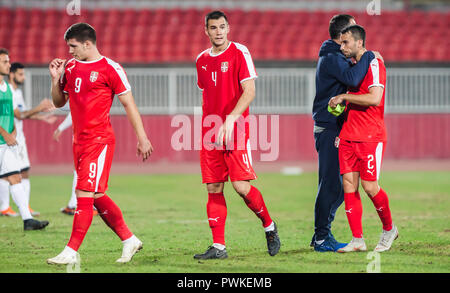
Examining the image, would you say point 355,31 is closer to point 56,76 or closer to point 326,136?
point 326,136

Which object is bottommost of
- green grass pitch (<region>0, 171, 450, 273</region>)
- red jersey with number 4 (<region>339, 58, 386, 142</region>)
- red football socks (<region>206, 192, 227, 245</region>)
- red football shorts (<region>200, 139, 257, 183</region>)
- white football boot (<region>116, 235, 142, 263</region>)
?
green grass pitch (<region>0, 171, 450, 273</region>)

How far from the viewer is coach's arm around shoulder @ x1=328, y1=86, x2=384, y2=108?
Answer: 651 centimetres

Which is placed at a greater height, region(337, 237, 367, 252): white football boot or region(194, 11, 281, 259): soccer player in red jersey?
region(194, 11, 281, 259): soccer player in red jersey

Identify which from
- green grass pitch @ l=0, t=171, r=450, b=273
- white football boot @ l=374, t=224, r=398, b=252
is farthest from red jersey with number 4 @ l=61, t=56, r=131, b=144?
white football boot @ l=374, t=224, r=398, b=252

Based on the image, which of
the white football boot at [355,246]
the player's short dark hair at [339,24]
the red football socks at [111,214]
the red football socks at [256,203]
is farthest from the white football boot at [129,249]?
the player's short dark hair at [339,24]

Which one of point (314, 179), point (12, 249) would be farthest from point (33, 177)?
point (12, 249)

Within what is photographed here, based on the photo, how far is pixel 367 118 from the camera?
6762 mm

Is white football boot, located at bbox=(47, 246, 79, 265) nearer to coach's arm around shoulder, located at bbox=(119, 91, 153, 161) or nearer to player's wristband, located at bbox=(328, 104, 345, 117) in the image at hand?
coach's arm around shoulder, located at bbox=(119, 91, 153, 161)

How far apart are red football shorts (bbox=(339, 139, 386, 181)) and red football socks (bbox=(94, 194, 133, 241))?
7.16 ft

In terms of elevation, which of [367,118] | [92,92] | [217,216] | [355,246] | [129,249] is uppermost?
[92,92]

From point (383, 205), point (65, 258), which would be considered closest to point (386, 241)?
point (383, 205)

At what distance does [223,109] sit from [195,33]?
18.8m

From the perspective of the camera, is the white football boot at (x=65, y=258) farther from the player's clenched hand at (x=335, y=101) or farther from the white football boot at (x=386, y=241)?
the white football boot at (x=386, y=241)

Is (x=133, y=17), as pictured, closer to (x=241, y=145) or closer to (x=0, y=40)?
(x=0, y=40)
